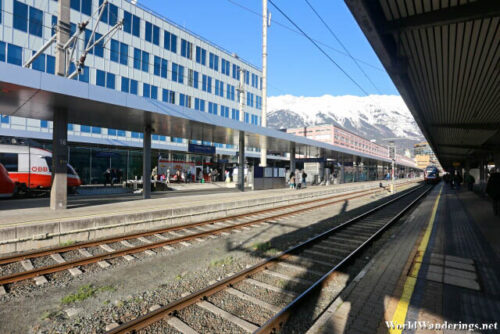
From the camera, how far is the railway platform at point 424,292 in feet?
10.8

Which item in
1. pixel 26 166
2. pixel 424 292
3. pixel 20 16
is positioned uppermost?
pixel 20 16

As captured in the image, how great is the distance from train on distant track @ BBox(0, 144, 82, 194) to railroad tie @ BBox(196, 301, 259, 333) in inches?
583

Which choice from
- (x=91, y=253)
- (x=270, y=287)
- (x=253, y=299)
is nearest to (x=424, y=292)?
(x=270, y=287)

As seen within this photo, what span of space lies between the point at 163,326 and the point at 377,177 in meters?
64.7

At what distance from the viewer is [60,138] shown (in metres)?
10.2

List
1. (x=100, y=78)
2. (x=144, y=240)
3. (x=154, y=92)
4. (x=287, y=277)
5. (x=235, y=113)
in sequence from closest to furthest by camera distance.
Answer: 1. (x=287, y=277)
2. (x=144, y=240)
3. (x=100, y=78)
4. (x=154, y=92)
5. (x=235, y=113)

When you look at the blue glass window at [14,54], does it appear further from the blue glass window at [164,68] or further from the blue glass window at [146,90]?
the blue glass window at [164,68]

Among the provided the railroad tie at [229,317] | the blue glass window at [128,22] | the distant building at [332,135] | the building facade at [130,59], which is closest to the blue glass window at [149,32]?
the building facade at [130,59]

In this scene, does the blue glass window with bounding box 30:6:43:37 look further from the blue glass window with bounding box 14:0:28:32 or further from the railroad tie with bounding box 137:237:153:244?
the railroad tie with bounding box 137:237:153:244

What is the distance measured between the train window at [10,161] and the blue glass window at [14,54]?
16.6 m

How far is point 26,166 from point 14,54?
17.8m

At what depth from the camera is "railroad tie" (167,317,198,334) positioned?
130 inches

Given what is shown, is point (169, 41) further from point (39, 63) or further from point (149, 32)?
point (39, 63)

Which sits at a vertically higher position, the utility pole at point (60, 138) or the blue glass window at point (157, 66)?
the blue glass window at point (157, 66)
